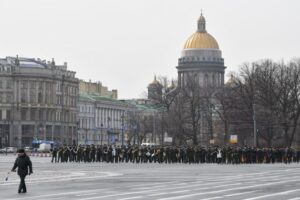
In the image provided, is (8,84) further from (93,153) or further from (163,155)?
(163,155)

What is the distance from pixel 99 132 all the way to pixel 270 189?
170 metres

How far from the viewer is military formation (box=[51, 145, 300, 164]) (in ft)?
215

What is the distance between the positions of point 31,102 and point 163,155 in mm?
110146

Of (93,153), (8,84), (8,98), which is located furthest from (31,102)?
(93,153)

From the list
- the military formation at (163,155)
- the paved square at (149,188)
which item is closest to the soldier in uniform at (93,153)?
the military formation at (163,155)

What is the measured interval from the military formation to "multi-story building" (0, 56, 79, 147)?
101 m

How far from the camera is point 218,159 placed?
215 ft

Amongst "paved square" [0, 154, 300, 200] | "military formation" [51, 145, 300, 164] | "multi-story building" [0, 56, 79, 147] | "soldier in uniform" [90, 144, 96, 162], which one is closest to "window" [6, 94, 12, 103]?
"multi-story building" [0, 56, 79, 147]

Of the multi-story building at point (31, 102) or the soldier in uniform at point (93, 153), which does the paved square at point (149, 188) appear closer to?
the soldier in uniform at point (93, 153)

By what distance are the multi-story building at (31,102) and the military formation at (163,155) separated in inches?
3979

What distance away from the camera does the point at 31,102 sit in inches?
6860

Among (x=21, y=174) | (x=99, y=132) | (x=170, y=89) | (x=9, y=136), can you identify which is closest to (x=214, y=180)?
(x=21, y=174)

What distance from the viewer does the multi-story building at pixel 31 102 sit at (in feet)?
562

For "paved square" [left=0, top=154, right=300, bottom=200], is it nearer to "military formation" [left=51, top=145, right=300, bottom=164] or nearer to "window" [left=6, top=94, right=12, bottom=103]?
"military formation" [left=51, top=145, right=300, bottom=164]
